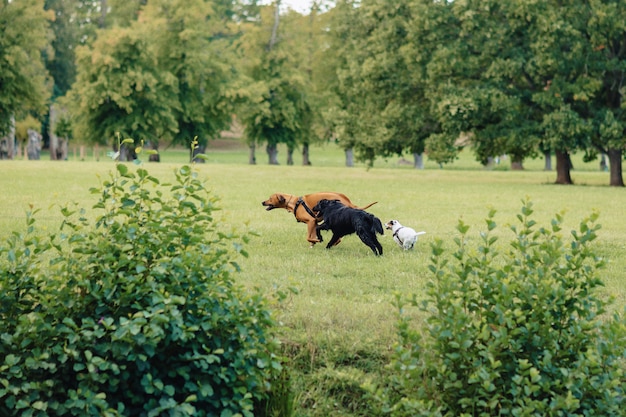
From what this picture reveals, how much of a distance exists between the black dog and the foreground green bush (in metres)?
4.45

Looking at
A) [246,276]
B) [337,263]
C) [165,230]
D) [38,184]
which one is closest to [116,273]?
[165,230]

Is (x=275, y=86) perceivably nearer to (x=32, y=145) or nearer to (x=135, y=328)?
(x=32, y=145)

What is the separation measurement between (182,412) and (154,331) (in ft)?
1.99

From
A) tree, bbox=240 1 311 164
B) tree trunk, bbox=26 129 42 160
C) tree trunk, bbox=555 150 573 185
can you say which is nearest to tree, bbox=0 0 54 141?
tree, bbox=240 1 311 164

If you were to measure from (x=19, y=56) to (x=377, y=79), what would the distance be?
24.6 metres

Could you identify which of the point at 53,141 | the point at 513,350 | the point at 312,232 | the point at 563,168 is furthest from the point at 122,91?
the point at 513,350

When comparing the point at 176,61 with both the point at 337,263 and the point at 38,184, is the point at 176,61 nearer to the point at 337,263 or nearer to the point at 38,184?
the point at 38,184

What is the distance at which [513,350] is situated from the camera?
5090 mm

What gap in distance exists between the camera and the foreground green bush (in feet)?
15.7

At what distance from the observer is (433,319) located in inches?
205

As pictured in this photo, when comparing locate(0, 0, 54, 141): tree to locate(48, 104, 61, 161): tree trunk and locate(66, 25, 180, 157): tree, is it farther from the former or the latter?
locate(48, 104, 61, 161): tree trunk

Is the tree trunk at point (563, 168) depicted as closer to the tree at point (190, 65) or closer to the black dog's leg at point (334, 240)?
the black dog's leg at point (334, 240)

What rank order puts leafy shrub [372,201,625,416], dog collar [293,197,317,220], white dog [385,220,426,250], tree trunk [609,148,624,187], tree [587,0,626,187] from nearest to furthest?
1. leafy shrub [372,201,625,416]
2. white dog [385,220,426,250]
3. dog collar [293,197,317,220]
4. tree [587,0,626,187]
5. tree trunk [609,148,624,187]

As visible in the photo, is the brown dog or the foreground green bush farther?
the brown dog
